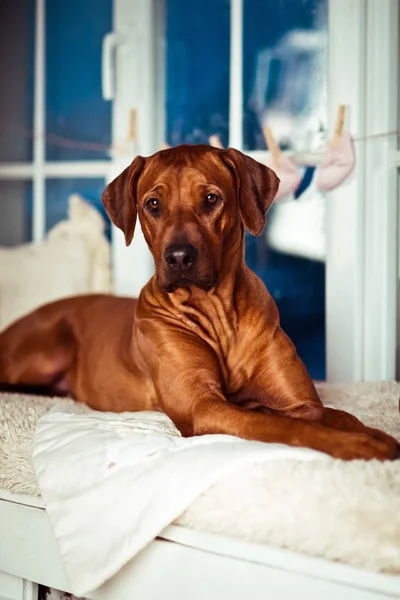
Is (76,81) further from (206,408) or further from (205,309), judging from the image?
(206,408)

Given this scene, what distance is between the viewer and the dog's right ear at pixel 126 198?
2.17 m

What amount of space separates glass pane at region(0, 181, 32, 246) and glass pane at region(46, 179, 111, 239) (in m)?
0.13

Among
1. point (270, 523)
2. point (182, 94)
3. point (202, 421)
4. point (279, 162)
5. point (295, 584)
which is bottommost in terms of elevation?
point (295, 584)

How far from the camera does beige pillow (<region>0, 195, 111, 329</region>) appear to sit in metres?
3.54

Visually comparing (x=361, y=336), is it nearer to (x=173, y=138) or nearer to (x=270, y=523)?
(x=173, y=138)

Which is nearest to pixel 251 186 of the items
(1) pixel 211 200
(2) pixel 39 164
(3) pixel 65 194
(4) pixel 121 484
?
(1) pixel 211 200

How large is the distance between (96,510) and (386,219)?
206cm

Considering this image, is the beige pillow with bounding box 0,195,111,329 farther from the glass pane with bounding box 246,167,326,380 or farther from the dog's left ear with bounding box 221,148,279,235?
the dog's left ear with bounding box 221,148,279,235

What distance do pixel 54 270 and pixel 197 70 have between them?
48.5 inches

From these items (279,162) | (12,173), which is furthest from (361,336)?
(12,173)

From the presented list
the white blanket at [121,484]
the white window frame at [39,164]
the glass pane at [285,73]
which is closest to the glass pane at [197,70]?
the glass pane at [285,73]

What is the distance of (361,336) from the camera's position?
10.7ft

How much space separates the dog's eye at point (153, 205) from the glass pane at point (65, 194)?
1706 mm

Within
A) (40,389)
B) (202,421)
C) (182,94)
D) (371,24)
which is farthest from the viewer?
(182,94)
